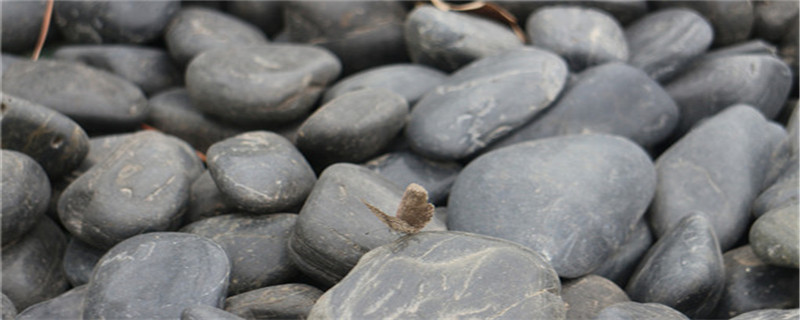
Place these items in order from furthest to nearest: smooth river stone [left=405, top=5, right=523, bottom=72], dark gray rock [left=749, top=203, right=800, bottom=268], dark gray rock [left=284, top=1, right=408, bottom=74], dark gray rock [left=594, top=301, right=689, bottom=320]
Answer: dark gray rock [left=284, top=1, right=408, bottom=74] < smooth river stone [left=405, top=5, right=523, bottom=72] < dark gray rock [left=749, top=203, right=800, bottom=268] < dark gray rock [left=594, top=301, right=689, bottom=320]

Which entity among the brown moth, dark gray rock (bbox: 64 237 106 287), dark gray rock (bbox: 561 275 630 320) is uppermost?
the brown moth

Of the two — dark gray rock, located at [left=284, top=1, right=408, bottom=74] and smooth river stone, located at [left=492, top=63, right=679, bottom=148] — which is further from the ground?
dark gray rock, located at [left=284, top=1, right=408, bottom=74]

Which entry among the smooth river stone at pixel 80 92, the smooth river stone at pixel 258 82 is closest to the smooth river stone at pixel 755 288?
the smooth river stone at pixel 258 82

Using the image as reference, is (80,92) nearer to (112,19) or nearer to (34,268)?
(112,19)

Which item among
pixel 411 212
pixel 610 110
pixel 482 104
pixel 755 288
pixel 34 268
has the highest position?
pixel 411 212

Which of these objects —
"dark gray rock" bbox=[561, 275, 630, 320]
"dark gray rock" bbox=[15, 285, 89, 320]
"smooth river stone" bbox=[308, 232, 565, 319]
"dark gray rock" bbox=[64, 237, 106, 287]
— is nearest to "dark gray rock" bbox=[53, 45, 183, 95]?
"dark gray rock" bbox=[64, 237, 106, 287]

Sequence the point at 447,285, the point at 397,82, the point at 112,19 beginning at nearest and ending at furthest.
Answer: the point at 447,285 < the point at 397,82 < the point at 112,19

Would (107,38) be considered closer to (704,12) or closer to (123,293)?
(123,293)

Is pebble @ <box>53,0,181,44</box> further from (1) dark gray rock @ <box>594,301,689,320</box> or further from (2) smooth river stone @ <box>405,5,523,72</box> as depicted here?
(1) dark gray rock @ <box>594,301,689,320</box>

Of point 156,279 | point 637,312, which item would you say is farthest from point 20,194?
point 637,312
